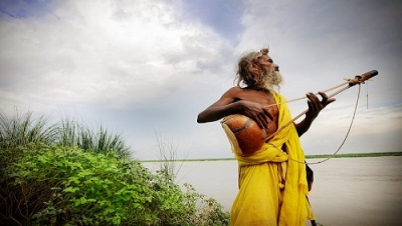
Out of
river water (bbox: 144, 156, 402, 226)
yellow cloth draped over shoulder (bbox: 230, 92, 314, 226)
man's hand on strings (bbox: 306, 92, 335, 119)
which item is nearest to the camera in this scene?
yellow cloth draped over shoulder (bbox: 230, 92, 314, 226)

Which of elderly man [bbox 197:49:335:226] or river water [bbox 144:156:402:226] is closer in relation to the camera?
elderly man [bbox 197:49:335:226]

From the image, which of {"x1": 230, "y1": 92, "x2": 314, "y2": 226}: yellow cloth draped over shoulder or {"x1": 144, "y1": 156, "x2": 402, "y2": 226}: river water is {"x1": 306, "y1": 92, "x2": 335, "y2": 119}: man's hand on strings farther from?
{"x1": 144, "y1": 156, "x2": 402, "y2": 226}: river water

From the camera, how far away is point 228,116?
225cm

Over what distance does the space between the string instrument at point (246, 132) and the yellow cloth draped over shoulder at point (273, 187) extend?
0.08 meters

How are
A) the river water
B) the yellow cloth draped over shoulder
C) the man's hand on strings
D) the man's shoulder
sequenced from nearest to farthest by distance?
the yellow cloth draped over shoulder, the man's hand on strings, the man's shoulder, the river water

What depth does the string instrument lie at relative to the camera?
2.10 meters

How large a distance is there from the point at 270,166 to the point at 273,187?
184 mm

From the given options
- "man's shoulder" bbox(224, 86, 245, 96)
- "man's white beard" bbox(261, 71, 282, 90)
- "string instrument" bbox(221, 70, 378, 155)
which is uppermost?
"man's white beard" bbox(261, 71, 282, 90)

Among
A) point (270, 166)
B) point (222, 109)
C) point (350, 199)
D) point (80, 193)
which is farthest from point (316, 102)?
point (350, 199)

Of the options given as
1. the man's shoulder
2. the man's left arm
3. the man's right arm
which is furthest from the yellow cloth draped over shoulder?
the man's shoulder

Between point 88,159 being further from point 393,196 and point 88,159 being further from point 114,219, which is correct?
point 393,196

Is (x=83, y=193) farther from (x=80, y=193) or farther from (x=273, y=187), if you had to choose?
(x=273, y=187)

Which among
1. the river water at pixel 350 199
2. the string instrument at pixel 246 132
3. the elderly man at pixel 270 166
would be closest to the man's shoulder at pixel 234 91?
the elderly man at pixel 270 166

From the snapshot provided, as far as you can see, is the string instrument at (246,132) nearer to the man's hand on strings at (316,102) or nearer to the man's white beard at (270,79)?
the man's hand on strings at (316,102)
